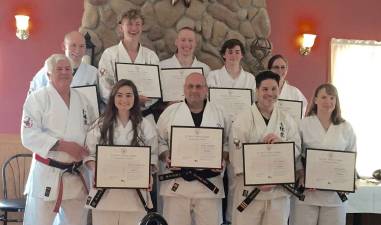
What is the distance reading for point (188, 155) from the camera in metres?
3.53

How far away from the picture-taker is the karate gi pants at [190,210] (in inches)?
143

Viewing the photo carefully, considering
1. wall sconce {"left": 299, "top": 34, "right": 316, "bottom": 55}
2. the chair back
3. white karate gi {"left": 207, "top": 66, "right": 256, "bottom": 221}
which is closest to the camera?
white karate gi {"left": 207, "top": 66, "right": 256, "bottom": 221}

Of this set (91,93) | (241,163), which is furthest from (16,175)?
(241,163)

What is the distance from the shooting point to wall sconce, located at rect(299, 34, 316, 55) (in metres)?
6.11

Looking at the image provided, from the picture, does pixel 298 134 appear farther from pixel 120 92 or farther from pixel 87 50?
pixel 87 50

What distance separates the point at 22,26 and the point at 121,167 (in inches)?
115

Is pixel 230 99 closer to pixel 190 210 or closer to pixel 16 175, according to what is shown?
pixel 190 210

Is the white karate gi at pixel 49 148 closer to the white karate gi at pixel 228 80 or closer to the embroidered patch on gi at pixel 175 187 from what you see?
the embroidered patch on gi at pixel 175 187

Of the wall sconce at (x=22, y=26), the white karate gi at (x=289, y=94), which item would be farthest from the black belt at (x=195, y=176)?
the wall sconce at (x=22, y=26)

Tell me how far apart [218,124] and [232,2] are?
217 cm

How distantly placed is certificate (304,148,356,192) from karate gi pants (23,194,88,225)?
1624mm

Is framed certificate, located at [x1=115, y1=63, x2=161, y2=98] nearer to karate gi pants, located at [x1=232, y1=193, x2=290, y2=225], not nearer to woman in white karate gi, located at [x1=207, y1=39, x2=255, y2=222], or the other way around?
woman in white karate gi, located at [x1=207, y1=39, x2=255, y2=222]

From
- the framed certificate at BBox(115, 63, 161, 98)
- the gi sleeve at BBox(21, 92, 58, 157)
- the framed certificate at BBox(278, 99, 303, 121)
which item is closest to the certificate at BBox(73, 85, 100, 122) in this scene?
the framed certificate at BBox(115, 63, 161, 98)

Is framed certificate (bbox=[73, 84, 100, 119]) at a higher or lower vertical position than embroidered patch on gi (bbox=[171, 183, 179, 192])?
higher
